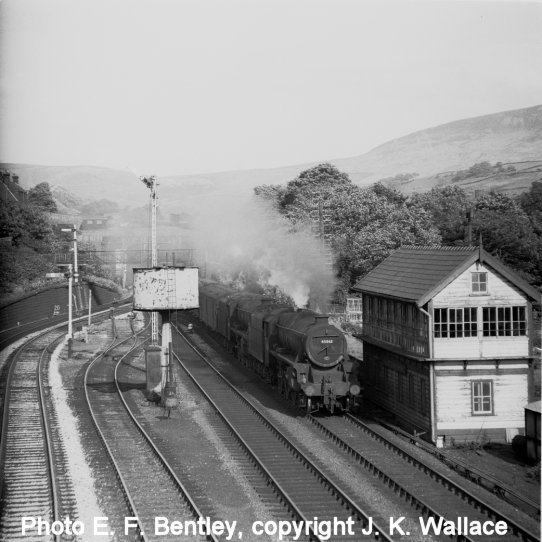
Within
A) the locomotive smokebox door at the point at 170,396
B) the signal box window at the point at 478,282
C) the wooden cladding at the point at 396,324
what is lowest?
the locomotive smokebox door at the point at 170,396

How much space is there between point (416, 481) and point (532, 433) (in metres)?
3.76

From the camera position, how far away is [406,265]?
83.1 feet

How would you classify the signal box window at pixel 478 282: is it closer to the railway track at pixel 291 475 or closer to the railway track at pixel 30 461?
the railway track at pixel 291 475

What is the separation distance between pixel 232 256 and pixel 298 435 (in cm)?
3614

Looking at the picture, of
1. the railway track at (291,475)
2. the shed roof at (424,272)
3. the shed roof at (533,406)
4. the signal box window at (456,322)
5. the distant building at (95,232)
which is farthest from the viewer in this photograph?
the distant building at (95,232)

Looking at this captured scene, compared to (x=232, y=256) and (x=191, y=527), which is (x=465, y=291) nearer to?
(x=191, y=527)

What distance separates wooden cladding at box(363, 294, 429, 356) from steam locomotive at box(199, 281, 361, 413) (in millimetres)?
1724

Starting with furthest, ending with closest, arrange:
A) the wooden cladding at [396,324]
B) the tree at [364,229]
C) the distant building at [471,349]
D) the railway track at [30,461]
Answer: the tree at [364,229]
the wooden cladding at [396,324]
the distant building at [471,349]
the railway track at [30,461]

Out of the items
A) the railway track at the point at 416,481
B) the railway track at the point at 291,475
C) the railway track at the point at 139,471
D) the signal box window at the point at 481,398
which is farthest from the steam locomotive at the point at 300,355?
the railway track at the point at 139,471

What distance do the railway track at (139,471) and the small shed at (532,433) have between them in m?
9.02

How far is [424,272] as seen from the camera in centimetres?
2327

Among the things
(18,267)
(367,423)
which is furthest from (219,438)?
(18,267)

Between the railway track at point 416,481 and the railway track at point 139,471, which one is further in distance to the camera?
the railway track at point 139,471

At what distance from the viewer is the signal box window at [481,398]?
70.0 feet
